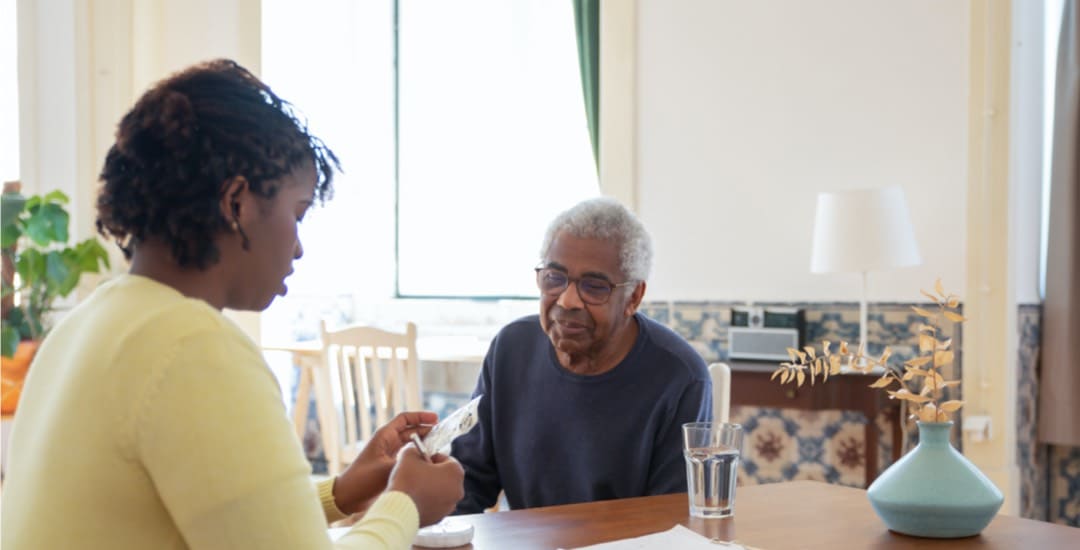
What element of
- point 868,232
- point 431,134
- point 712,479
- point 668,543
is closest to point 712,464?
point 712,479

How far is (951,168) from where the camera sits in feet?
13.8

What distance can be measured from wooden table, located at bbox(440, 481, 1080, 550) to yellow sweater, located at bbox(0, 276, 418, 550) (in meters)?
0.57

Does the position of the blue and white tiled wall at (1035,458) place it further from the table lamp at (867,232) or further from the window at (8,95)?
the window at (8,95)

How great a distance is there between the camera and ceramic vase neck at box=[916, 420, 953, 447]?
1642 mm

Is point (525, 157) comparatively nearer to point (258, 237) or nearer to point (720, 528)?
point (720, 528)

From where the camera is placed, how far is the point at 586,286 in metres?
2.14

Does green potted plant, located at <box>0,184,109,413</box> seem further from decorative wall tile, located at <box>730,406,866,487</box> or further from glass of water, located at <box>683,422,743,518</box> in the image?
glass of water, located at <box>683,422,743,518</box>

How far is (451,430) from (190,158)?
0.53 m

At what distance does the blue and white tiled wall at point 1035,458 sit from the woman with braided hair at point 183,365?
11.1ft

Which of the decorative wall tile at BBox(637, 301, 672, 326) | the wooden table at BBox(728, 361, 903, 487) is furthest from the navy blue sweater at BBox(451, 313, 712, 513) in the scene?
the decorative wall tile at BBox(637, 301, 672, 326)

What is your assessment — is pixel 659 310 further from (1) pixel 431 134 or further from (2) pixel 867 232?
(1) pixel 431 134

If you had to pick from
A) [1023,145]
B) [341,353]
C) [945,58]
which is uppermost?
[945,58]

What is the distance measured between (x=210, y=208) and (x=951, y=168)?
11.9 feet

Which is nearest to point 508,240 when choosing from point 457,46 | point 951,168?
point 457,46
